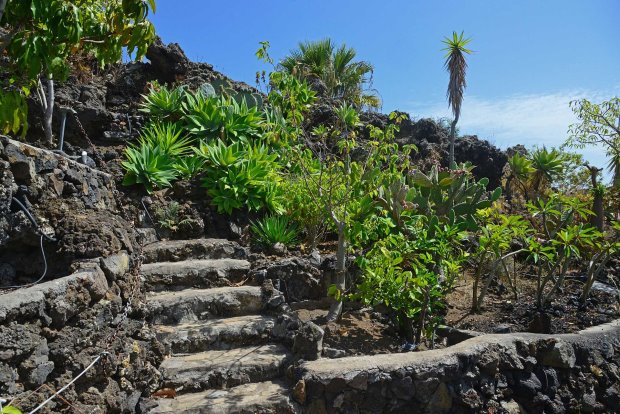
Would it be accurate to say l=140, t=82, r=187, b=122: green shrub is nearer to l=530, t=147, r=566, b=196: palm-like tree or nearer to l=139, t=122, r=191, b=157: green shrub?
l=139, t=122, r=191, b=157: green shrub

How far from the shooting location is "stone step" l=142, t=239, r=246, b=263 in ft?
18.9

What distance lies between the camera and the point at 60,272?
3.88 metres

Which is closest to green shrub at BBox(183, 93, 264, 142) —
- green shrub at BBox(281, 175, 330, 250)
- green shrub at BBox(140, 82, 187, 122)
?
green shrub at BBox(140, 82, 187, 122)

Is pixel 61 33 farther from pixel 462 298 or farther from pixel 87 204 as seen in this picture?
pixel 462 298

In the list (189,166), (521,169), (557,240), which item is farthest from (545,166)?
(189,166)

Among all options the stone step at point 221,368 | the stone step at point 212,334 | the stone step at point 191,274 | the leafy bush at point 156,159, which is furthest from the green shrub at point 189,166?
the stone step at point 221,368

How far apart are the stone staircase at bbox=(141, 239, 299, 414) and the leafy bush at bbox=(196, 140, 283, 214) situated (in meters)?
1.26

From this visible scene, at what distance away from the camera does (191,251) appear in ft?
19.2

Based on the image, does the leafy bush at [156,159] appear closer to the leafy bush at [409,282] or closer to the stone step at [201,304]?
the stone step at [201,304]

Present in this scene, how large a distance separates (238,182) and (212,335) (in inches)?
121

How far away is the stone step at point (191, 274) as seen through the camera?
5.06 meters

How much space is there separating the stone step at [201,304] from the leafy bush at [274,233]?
1.30 meters

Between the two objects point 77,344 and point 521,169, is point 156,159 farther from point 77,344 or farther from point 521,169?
point 521,169

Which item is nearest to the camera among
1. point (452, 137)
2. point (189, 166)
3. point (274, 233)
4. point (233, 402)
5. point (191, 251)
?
point (233, 402)
